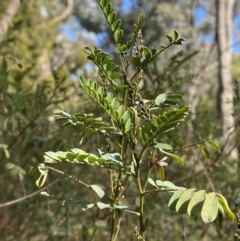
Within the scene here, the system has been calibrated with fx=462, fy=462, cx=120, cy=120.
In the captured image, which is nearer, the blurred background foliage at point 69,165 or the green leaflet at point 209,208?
the green leaflet at point 209,208

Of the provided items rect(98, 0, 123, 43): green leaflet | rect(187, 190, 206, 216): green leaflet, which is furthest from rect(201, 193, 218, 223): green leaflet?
rect(98, 0, 123, 43): green leaflet

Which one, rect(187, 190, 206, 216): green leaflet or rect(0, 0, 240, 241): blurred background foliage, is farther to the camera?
rect(0, 0, 240, 241): blurred background foliage

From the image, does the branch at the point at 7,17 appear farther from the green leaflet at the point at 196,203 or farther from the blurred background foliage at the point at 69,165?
the green leaflet at the point at 196,203

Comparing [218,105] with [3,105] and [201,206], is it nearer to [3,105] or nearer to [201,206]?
[3,105]

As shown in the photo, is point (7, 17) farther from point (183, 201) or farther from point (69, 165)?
point (183, 201)

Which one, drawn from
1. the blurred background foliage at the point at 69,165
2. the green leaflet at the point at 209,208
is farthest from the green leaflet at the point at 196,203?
the blurred background foliage at the point at 69,165

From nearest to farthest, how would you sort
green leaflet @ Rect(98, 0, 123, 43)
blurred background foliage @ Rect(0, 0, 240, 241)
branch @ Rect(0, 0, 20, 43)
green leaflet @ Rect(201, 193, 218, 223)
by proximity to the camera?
A: green leaflet @ Rect(201, 193, 218, 223), green leaflet @ Rect(98, 0, 123, 43), blurred background foliage @ Rect(0, 0, 240, 241), branch @ Rect(0, 0, 20, 43)

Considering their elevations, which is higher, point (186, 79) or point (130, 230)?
point (186, 79)

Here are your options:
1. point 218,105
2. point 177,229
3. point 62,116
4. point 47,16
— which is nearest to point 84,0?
point 47,16

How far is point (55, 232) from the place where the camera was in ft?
5.81

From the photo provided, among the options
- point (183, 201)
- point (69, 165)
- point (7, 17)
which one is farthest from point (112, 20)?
point (7, 17)

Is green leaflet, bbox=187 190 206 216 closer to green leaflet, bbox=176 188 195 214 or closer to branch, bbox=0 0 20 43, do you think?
→ green leaflet, bbox=176 188 195 214

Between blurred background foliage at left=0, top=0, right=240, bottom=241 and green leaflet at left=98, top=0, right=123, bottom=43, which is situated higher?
blurred background foliage at left=0, top=0, right=240, bottom=241

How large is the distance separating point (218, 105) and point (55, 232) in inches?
140
